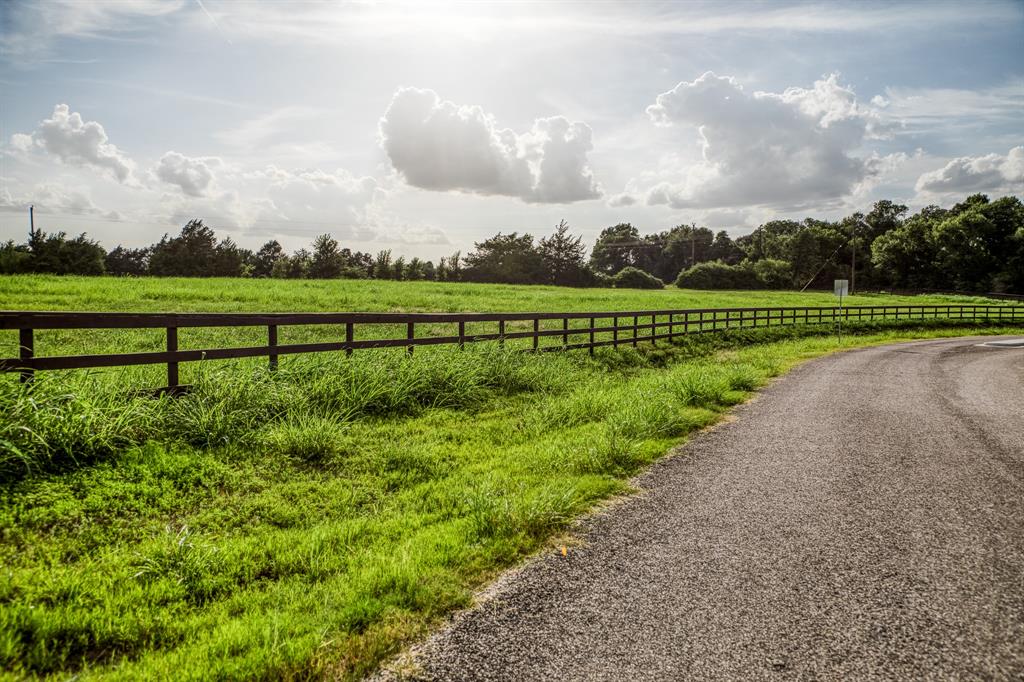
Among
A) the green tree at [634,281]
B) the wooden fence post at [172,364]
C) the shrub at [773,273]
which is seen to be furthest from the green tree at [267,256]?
the wooden fence post at [172,364]

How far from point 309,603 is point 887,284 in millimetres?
102723

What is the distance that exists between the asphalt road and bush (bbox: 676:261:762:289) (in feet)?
256

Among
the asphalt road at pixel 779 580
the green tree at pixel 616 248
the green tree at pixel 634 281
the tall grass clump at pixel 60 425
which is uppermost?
the green tree at pixel 616 248

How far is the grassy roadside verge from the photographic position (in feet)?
9.92

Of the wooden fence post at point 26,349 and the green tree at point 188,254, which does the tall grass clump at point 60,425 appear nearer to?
the wooden fence post at point 26,349

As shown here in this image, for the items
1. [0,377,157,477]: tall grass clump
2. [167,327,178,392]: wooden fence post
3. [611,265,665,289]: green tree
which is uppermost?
[611,265,665,289]: green tree

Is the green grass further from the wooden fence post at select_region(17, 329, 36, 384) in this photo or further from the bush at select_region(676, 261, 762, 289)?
the bush at select_region(676, 261, 762, 289)

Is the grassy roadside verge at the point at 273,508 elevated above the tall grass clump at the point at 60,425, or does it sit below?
below

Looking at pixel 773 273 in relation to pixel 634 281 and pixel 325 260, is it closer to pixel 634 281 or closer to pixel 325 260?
pixel 634 281

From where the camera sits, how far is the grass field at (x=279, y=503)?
3.03 meters

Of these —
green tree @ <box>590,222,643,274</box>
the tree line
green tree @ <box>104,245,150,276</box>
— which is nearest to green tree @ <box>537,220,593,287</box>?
the tree line

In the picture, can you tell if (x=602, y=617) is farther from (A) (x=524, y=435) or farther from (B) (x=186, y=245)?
(B) (x=186, y=245)

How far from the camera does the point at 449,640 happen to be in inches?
119

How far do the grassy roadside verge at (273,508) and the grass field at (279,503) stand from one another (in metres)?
0.01
